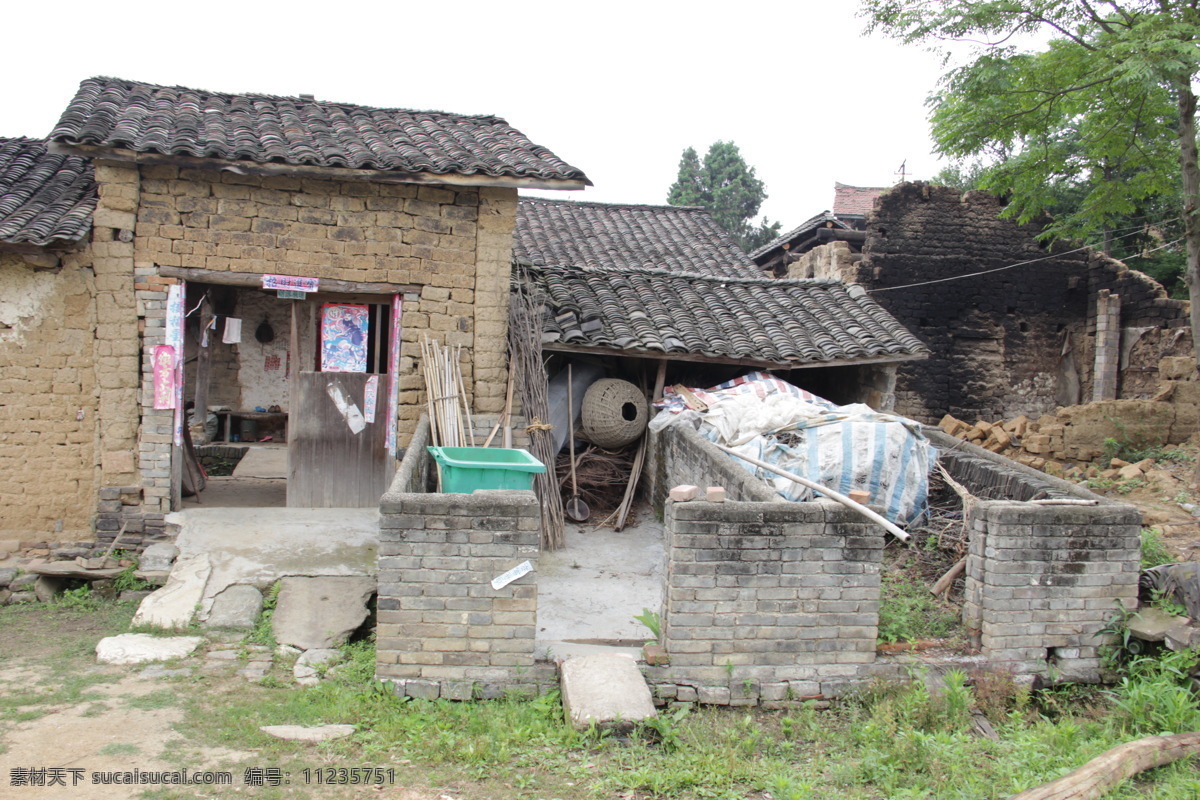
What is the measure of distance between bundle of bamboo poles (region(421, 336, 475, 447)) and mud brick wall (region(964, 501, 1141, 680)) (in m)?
4.61

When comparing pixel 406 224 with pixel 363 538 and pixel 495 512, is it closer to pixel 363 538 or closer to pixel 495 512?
pixel 363 538

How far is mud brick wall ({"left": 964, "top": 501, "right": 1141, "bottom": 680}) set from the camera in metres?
5.47

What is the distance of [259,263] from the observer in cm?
770

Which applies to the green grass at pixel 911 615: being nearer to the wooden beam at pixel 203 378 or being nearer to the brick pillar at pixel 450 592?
the brick pillar at pixel 450 592


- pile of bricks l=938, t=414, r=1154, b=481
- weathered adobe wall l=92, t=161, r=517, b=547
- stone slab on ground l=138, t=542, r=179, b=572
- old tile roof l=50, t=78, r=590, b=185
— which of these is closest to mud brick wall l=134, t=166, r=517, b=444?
weathered adobe wall l=92, t=161, r=517, b=547

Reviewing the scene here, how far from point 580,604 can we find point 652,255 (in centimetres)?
848

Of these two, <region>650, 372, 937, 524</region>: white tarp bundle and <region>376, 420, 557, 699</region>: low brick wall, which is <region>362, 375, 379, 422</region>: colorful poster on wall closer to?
<region>650, 372, 937, 524</region>: white tarp bundle

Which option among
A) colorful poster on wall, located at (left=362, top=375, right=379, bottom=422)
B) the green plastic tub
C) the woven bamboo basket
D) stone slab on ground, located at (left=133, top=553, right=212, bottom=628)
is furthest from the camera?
the woven bamboo basket

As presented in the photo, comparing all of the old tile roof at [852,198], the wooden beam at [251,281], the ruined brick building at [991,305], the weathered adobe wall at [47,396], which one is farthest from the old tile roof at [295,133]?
the old tile roof at [852,198]

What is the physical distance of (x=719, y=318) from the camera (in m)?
10.0

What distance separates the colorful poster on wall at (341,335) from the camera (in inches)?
324

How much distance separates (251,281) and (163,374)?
1166 millimetres

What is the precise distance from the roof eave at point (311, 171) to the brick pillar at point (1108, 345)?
36.9 ft

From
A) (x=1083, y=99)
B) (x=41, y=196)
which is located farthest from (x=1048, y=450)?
(x=41, y=196)
